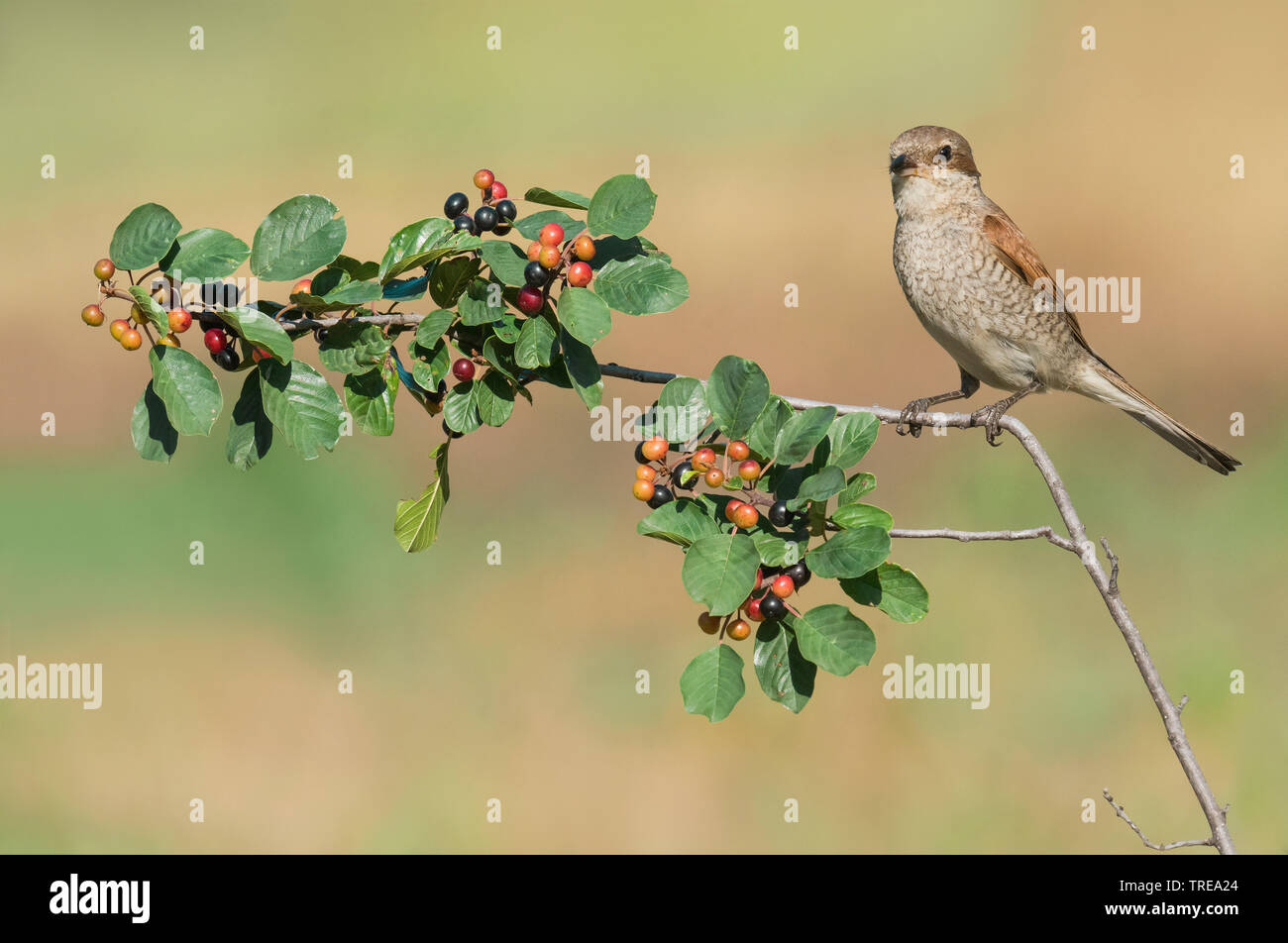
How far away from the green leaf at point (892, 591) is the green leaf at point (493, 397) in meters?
0.67

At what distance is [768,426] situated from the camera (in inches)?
78.7

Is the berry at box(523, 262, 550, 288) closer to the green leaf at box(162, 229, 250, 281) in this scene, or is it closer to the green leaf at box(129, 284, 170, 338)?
the green leaf at box(162, 229, 250, 281)

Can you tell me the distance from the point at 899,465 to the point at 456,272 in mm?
6919

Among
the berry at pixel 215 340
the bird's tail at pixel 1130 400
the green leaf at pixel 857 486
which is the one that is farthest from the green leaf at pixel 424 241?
the bird's tail at pixel 1130 400

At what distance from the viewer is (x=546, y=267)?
6.61 feet

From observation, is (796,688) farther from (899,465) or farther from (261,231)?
(899,465)

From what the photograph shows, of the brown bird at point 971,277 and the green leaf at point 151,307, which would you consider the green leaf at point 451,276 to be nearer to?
the green leaf at point 151,307

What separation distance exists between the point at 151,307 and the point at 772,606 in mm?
1138

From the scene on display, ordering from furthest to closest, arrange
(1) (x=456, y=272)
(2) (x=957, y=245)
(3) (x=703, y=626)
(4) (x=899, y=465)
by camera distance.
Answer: (4) (x=899, y=465), (2) (x=957, y=245), (1) (x=456, y=272), (3) (x=703, y=626)

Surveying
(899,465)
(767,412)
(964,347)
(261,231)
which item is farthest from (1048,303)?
(899,465)

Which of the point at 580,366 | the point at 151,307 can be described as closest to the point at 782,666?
the point at 580,366

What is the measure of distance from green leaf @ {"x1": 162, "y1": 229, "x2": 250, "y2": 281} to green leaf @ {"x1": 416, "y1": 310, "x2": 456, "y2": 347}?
312mm

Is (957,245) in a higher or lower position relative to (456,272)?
higher

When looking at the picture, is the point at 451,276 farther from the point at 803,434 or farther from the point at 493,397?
the point at 803,434
